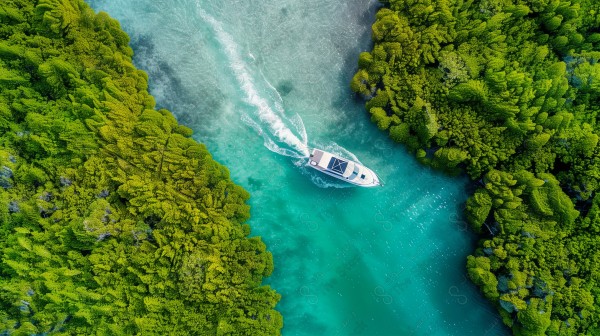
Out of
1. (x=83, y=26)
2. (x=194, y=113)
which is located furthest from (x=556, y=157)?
(x=83, y=26)

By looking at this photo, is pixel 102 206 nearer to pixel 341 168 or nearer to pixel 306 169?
pixel 306 169

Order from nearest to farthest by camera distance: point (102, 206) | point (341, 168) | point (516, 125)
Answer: point (102, 206) → point (516, 125) → point (341, 168)

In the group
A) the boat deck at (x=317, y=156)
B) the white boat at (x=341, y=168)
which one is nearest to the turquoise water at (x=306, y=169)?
the white boat at (x=341, y=168)

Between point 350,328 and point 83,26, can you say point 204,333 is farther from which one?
point 83,26

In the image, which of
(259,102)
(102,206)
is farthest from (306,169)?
(102,206)

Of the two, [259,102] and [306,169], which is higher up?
[259,102]

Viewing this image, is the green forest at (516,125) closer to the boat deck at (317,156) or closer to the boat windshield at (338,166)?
the boat windshield at (338,166)
